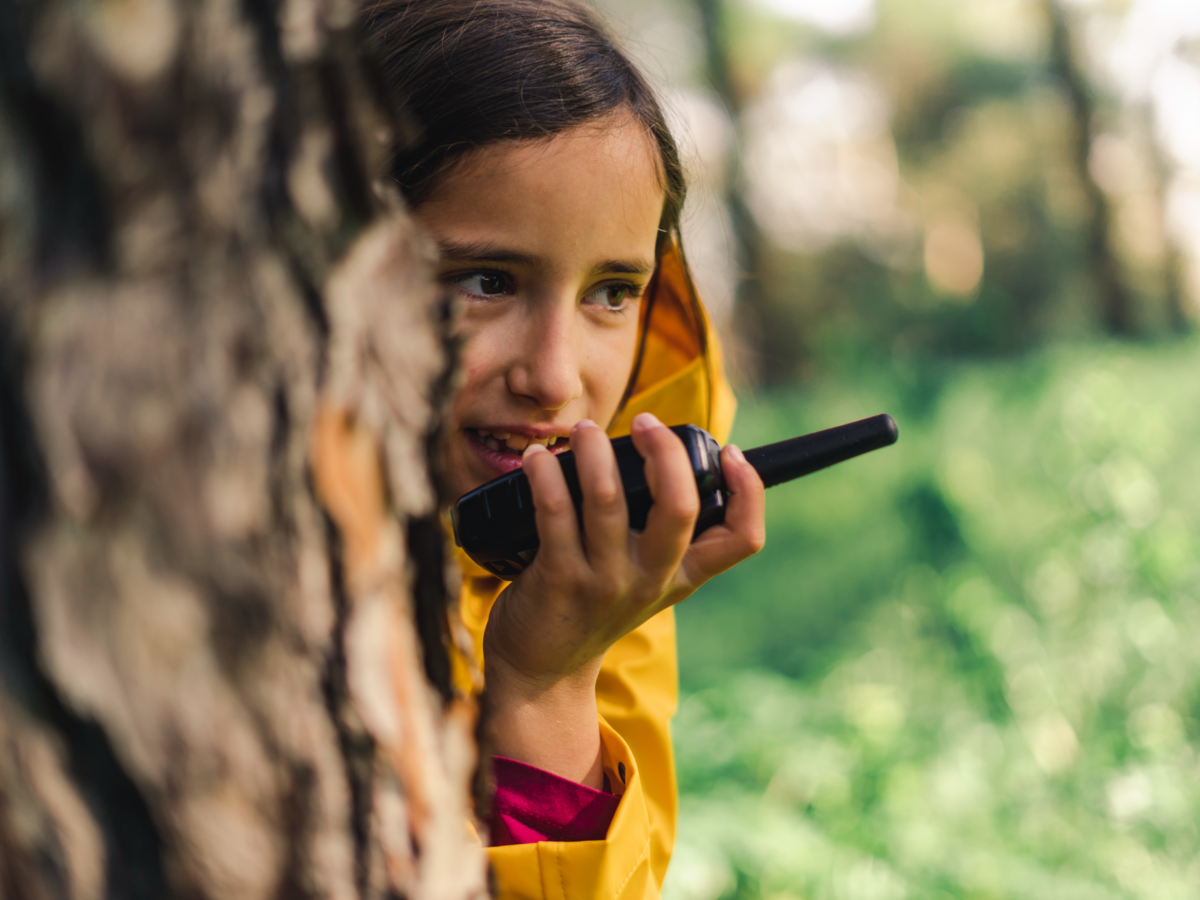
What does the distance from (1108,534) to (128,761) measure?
353cm

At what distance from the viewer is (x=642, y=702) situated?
157 cm

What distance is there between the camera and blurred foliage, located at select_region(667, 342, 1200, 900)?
219cm

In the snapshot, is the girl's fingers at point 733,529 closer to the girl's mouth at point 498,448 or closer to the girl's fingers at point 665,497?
the girl's fingers at point 665,497

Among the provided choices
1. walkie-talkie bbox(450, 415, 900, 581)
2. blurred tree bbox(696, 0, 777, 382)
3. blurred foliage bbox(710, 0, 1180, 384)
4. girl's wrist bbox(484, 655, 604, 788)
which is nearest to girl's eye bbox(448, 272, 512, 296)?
walkie-talkie bbox(450, 415, 900, 581)

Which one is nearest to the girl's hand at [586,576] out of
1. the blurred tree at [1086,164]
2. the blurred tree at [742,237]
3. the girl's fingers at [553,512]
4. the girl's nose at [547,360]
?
the girl's fingers at [553,512]

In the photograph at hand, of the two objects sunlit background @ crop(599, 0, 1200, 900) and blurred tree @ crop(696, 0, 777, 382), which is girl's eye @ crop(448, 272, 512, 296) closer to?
sunlit background @ crop(599, 0, 1200, 900)

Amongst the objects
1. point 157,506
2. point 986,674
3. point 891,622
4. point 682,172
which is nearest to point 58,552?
point 157,506

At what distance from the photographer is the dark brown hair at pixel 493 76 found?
133cm

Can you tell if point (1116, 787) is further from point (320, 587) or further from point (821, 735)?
point (320, 587)

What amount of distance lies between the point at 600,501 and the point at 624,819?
462 millimetres

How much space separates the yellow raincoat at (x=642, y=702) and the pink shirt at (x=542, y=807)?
0.11 ft

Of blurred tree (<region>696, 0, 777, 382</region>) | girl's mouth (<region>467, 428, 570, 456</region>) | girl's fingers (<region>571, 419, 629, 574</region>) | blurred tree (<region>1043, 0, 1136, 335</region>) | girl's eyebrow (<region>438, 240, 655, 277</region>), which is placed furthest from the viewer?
blurred tree (<region>1043, 0, 1136, 335</region>)

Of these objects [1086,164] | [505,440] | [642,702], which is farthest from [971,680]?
[1086,164]

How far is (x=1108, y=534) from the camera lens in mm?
3260
